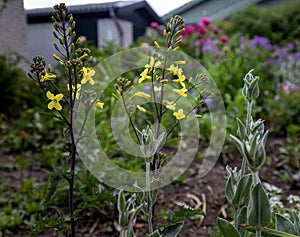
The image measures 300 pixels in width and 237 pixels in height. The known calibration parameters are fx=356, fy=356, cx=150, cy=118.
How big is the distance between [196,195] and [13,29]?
4.92 ft

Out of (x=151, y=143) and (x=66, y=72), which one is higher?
(x=66, y=72)

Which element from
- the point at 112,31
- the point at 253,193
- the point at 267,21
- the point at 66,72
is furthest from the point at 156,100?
the point at 267,21

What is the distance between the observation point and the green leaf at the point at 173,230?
→ 84 cm

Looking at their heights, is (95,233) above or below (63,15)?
below

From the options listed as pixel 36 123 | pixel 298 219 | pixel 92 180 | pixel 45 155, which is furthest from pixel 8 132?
pixel 298 219

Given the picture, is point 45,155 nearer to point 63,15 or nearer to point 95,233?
point 95,233

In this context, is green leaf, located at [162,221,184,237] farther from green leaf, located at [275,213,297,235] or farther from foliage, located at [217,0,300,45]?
foliage, located at [217,0,300,45]

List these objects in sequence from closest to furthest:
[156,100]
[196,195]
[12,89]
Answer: [156,100] → [196,195] → [12,89]

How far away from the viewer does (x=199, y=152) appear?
2432 mm

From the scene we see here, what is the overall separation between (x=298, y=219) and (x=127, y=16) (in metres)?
6.12

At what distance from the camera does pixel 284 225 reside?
2.70 feet

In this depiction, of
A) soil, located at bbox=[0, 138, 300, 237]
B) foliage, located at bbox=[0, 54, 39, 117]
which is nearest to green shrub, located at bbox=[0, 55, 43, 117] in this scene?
foliage, located at bbox=[0, 54, 39, 117]

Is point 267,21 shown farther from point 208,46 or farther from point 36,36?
point 36,36

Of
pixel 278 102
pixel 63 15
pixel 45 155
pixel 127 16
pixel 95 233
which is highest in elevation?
pixel 127 16
